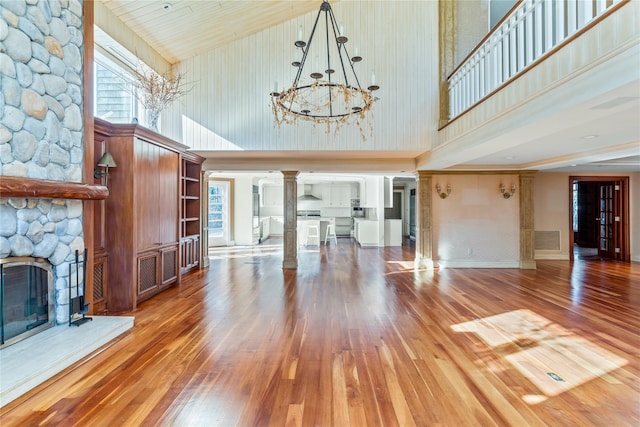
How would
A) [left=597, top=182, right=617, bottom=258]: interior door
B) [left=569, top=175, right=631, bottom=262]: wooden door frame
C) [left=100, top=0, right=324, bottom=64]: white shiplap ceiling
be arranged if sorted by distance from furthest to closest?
[left=597, top=182, right=617, bottom=258]: interior door < [left=569, top=175, right=631, bottom=262]: wooden door frame < [left=100, top=0, right=324, bottom=64]: white shiplap ceiling

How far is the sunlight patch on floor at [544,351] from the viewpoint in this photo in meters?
2.31

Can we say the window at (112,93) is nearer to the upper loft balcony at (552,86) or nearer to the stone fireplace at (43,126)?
the stone fireplace at (43,126)

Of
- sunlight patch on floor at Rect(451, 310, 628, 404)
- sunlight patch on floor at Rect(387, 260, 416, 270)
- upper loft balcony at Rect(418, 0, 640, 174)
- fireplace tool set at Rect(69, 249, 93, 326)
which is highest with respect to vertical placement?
upper loft balcony at Rect(418, 0, 640, 174)

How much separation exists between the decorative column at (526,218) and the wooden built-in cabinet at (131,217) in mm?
6928

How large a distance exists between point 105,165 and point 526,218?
24.8ft

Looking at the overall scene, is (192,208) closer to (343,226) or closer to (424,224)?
(424,224)

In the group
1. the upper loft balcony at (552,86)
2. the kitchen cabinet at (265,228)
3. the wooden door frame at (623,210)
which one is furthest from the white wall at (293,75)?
the kitchen cabinet at (265,228)

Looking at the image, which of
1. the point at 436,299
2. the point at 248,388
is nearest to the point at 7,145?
the point at 248,388

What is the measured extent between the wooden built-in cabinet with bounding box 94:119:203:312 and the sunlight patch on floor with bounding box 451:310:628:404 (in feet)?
12.8

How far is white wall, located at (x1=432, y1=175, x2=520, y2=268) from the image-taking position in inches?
262

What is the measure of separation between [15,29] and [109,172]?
1.65m

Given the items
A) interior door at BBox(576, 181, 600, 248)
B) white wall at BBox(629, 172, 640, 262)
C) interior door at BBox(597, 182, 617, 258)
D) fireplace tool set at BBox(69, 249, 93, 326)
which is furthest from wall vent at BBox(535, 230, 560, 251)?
fireplace tool set at BBox(69, 249, 93, 326)

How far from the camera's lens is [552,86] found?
8.29 feet

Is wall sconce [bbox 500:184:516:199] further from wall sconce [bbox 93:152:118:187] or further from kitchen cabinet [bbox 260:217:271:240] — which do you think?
kitchen cabinet [bbox 260:217:271:240]
